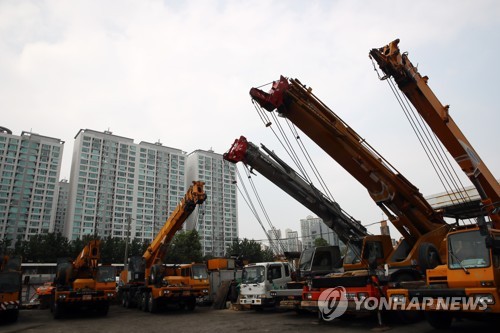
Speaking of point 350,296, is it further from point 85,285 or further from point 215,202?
point 215,202

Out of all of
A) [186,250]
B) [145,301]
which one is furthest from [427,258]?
[186,250]

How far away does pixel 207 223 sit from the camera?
9188cm

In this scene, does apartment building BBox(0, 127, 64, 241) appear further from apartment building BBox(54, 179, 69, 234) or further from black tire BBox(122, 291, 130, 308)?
black tire BBox(122, 291, 130, 308)

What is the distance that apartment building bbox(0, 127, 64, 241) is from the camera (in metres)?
73.8

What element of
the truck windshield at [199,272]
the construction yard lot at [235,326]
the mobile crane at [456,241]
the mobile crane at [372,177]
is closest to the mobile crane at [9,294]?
the construction yard lot at [235,326]

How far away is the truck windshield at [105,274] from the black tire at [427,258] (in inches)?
550

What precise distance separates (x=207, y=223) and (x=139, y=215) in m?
18.3

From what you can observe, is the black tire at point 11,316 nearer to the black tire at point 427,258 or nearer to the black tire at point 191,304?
the black tire at point 191,304

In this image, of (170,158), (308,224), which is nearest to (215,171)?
(170,158)

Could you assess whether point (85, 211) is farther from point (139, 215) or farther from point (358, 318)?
point (358, 318)

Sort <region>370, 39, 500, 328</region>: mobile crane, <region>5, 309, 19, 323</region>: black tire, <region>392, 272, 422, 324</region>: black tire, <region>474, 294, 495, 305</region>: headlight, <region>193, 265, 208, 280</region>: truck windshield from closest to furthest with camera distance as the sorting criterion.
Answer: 1. <region>474, 294, 495, 305</region>: headlight
2. <region>370, 39, 500, 328</region>: mobile crane
3. <region>392, 272, 422, 324</region>: black tire
4. <region>5, 309, 19, 323</region>: black tire
5. <region>193, 265, 208, 280</region>: truck windshield

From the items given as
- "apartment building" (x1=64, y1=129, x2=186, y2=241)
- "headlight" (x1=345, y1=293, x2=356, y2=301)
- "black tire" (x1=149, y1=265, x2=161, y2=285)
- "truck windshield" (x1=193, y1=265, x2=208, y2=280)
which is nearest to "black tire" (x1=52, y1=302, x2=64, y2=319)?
"black tire" (x1=149, y1=265, x2=161, y2=285)

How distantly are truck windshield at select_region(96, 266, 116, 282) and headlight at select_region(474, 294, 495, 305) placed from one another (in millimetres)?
15289

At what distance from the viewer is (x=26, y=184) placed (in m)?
77.4
